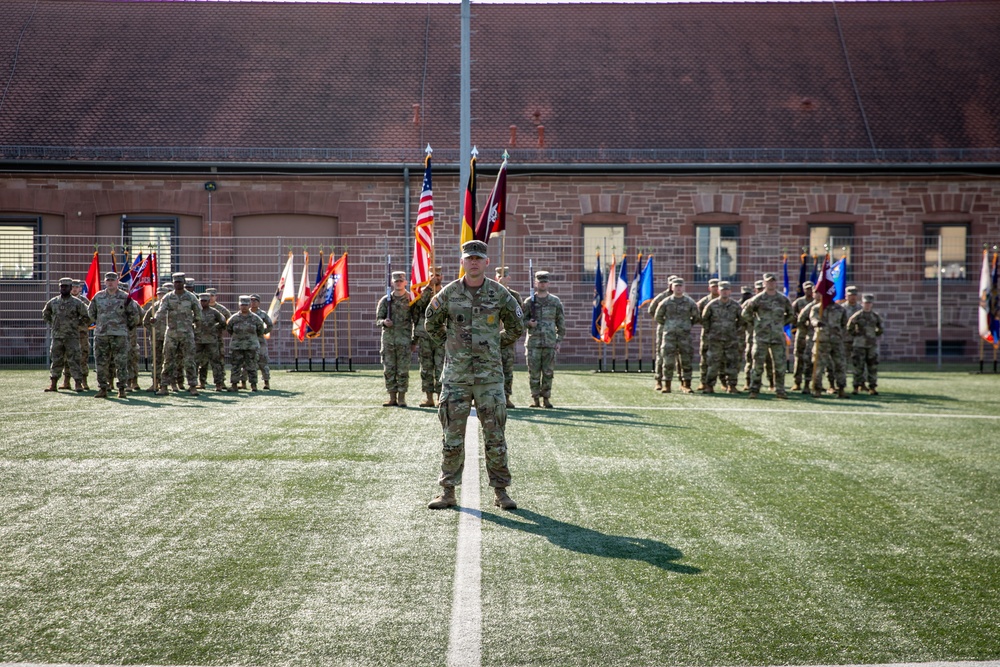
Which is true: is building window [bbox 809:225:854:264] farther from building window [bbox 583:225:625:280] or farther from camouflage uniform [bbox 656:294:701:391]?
camouflage uniform [bbox 656:294:701:391]

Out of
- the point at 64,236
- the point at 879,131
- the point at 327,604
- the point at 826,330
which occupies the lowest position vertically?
the point at 327,604

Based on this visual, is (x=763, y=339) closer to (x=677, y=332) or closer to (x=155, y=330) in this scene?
(x=677, y=332)

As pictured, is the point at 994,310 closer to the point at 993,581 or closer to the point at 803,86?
the point at 803,86

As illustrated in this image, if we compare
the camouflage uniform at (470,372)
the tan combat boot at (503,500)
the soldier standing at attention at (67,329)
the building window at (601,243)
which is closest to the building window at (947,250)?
the building window at (601,243)

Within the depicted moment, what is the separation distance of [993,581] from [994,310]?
19483 millimetres

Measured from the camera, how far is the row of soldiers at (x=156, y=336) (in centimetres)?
1653

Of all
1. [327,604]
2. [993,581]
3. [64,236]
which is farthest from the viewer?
[64,236]

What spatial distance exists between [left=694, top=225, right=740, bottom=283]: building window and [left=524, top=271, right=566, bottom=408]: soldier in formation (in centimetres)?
1166

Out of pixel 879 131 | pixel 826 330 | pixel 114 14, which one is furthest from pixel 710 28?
pixel 114 14

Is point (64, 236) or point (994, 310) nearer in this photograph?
point (994, 310)

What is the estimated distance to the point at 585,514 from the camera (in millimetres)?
7062

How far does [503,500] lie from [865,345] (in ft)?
42.9

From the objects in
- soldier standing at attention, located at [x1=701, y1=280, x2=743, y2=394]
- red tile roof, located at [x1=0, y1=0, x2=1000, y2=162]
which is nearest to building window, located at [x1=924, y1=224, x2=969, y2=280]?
red tile roof, located at [x1=0, y1=0, x2=1000, y2=162]

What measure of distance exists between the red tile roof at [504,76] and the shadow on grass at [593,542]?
21.0m
